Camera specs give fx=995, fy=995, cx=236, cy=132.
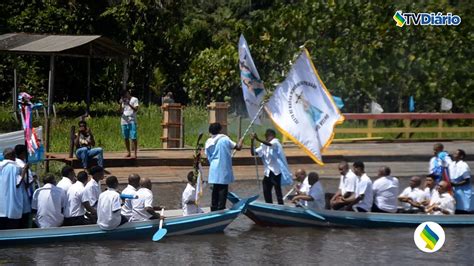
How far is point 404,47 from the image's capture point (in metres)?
32.9

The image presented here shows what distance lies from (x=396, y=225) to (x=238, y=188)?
18.0 ft

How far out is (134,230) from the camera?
14805mm

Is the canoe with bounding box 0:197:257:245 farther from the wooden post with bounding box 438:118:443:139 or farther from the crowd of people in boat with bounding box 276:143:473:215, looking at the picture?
the wooden post with bounding box 438:118:443:139

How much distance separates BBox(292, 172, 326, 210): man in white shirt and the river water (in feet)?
1.32

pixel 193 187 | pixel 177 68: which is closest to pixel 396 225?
pixel 193 187

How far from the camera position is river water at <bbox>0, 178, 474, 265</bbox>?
13898 mm

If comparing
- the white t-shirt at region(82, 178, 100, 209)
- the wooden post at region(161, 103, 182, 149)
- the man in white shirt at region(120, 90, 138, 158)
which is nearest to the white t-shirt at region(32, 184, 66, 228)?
the white t-shirt at region(82, 178, 100, 209)

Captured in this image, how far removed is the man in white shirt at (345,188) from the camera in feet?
52.8

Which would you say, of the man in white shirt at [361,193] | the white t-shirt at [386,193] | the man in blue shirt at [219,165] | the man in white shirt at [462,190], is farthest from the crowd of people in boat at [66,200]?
the man in white shirt at [462,190]

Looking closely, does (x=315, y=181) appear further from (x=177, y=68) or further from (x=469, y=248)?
(x=177, y=68)

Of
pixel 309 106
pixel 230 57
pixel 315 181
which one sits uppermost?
pixel 230 57

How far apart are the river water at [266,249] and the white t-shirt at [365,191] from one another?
1.37 feet

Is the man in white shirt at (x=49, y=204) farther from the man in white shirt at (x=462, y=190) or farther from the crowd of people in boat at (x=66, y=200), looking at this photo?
the man in white shirt at (x=462, y=190)

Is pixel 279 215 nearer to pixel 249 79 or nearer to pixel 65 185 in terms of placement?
pixel 249 79
